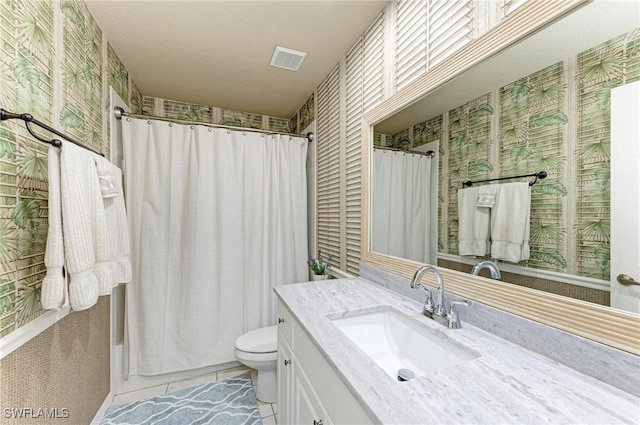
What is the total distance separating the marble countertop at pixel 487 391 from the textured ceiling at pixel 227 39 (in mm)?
1653

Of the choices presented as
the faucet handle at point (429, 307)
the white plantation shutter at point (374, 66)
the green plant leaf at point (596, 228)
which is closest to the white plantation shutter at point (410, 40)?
the white plantation shutter at point (374, 66)

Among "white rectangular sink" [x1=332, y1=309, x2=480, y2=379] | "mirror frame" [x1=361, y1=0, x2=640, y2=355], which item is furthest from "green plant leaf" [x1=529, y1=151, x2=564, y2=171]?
"white rectangular sink" [x1=332, y1=309, x2=480, y2=379]

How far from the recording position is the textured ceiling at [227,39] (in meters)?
1.45

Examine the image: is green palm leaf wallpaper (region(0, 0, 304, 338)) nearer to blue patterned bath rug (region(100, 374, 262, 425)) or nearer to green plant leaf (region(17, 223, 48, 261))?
green plant leaf (region(17, 223, 48, 261))

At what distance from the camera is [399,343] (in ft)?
3.41

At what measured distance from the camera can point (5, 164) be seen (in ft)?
2.95

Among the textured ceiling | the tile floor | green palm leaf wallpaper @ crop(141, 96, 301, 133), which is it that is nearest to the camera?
the textured ceiling

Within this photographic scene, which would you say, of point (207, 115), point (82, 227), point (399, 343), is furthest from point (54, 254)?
point (207, 115)

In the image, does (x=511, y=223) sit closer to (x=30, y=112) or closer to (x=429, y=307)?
(x=429, y=307)

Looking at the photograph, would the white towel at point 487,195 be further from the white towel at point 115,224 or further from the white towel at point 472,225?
the white towel at point 115,224

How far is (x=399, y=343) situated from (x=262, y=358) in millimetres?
1004

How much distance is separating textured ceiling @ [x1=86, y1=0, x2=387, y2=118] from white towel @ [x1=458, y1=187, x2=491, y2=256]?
117 cm

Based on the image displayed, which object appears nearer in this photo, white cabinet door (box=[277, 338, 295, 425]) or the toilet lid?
white cabinet door (box=[277, 338, 295, 425])

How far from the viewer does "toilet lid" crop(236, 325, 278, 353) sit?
5.59 ft
